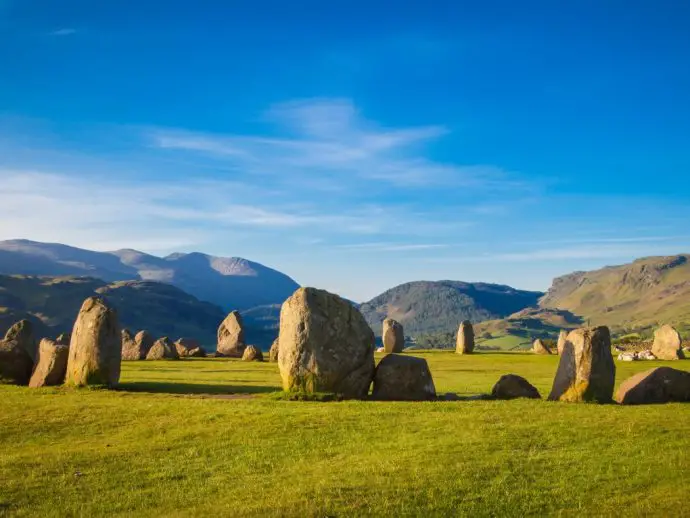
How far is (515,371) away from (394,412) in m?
22.6

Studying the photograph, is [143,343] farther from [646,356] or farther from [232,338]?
[646,356]

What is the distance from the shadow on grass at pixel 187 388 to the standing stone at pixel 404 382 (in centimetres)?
570

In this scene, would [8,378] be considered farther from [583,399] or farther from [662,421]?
[662,421]

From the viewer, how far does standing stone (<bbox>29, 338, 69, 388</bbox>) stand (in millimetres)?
29359

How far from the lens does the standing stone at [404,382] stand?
26234mm

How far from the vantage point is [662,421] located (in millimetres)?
20672

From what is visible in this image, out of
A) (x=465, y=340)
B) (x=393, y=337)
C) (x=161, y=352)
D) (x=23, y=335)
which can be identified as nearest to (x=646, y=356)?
(x=465, y=340)

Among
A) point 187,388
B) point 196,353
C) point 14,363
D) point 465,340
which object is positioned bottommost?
point 196,353

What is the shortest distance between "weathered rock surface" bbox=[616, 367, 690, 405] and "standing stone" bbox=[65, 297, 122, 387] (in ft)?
69.9

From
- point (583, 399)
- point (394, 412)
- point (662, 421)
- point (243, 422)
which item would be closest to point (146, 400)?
point (243, 422)

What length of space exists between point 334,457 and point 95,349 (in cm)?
1626

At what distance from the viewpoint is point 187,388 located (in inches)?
1201

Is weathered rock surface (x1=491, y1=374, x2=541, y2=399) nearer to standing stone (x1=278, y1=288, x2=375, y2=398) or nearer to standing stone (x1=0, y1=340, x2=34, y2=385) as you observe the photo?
standing stone (x1=278, y1=288, x2=375, y2=398)

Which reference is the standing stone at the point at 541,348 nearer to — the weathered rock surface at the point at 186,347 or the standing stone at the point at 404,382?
the weathered rock surface at the point at 186,347
